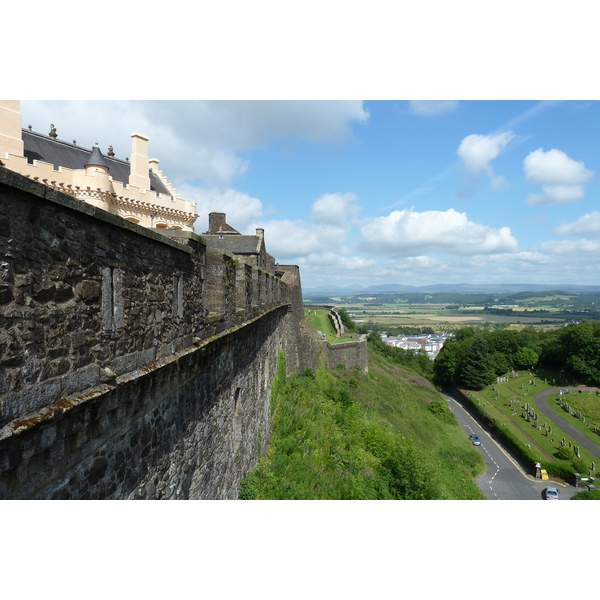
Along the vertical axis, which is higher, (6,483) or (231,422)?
(6,483)

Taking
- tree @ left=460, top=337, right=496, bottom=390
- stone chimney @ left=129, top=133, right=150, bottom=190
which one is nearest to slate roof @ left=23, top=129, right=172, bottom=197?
stone chimney @ left=129, top=133, right=150, bottom=190

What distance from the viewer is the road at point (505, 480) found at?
26131mm

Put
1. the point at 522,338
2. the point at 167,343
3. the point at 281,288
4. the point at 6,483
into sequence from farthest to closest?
the point at 522,338 → the point at 281,288 → the point at 167,343 → the point at 6,483

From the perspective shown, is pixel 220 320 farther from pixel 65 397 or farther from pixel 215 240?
pixel 215 240

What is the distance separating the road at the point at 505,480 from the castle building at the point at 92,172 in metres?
25.4

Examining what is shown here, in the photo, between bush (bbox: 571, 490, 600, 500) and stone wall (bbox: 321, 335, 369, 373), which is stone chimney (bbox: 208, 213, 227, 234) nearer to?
stone wall (bbox: 321, 335, 369, 373)

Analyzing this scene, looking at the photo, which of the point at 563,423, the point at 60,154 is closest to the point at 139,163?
the point at 60,154

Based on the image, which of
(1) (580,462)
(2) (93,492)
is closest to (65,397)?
(2) (93,492)

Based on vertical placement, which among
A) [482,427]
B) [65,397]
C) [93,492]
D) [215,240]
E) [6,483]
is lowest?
[482,427]

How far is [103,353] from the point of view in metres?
2.99

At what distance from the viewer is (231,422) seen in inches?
274

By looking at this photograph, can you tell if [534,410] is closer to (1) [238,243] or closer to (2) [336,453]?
(2) [336,453]

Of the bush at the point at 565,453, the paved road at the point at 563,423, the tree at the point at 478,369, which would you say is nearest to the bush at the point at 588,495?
the bush at the point at 565,453

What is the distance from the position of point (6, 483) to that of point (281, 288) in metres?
14.1
